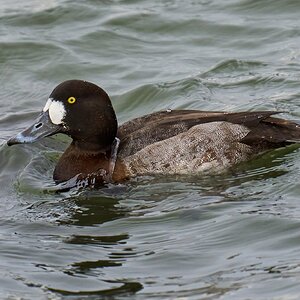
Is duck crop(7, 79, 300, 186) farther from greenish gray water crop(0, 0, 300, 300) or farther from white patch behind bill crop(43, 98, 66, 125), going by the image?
greenish gray water crop(0, 0, 300, 300)

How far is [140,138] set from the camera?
9.31 m

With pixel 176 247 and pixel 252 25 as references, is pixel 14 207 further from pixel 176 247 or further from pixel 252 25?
pixel 252 25

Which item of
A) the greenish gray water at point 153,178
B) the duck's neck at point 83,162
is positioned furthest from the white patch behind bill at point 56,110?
the greenish gray water at point 153,178

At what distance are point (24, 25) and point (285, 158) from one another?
586cm

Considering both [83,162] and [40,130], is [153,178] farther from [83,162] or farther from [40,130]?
[40,130]

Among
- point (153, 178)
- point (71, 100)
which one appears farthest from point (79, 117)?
point (153, 178)

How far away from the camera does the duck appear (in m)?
9.30

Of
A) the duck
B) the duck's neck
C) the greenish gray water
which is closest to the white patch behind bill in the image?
the duck

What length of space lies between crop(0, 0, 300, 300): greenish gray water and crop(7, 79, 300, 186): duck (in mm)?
141

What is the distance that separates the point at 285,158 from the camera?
957 cm

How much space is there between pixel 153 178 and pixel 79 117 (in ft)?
2.89

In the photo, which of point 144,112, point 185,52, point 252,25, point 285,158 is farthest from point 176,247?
point 252,25

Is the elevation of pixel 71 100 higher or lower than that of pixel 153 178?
higher

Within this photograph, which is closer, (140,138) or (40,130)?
(140,138)
